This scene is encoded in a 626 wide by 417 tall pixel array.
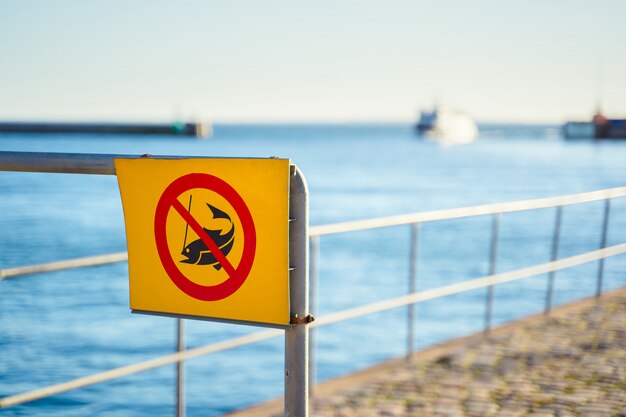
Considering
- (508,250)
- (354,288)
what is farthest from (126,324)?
(508,250)

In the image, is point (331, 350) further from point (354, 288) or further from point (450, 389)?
point (450, 389)

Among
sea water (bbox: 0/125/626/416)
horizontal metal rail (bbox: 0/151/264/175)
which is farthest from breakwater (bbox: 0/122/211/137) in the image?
horizontal metal rail (bbox: 0/151/264/175)

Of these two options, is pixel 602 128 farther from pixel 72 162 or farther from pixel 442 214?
pixel 72 162

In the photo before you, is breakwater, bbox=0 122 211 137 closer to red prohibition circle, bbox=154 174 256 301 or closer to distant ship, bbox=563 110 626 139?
distant ship, bbox=563 110 626 139

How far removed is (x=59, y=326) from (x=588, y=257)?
32.5 feet

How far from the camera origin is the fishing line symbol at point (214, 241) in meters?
2.06

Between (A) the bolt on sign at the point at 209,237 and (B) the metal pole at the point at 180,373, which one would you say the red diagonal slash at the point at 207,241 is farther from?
(B) the metal pole at the point at 180,373

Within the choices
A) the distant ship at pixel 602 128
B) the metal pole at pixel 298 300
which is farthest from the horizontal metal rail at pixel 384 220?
the distant ship at pixel 602 128

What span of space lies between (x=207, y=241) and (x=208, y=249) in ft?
0.07

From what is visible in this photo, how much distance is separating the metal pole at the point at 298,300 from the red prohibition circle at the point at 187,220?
11 centimetres

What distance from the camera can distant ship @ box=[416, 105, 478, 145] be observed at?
152250mm

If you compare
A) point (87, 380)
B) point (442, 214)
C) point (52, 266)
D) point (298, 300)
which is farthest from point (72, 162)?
point (442, 214)

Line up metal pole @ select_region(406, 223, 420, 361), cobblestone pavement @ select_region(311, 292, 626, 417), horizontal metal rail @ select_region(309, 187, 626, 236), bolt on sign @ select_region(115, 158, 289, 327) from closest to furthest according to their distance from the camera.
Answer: bolt on sign @ select_region(115, 158, 289, 327), cobblestone pavement @ select_region(311, 292, 626, 417), horizontal metal rail @ select_region(309, 187, 626, 236), metal pole @ select_region(406, 223, 420, 361)

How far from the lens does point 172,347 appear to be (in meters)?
12.9
